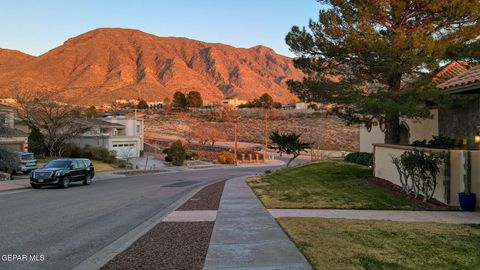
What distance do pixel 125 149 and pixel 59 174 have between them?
130ft

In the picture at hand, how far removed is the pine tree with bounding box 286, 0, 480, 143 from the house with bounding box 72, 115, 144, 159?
139 feet

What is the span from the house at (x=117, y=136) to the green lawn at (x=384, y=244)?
51.5 metres

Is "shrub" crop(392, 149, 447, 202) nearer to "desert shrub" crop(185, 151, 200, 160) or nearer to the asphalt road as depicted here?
the asphalt road

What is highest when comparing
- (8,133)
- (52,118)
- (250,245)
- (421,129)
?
(52,118)

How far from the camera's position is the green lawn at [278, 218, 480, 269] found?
6.79 metres

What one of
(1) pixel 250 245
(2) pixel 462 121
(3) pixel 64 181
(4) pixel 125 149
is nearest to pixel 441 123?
(2) pixel 462 121

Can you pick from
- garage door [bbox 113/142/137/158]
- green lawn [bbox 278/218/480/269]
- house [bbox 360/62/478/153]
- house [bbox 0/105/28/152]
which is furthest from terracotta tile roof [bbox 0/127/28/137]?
green lawn [bbox 278/218/480/269]

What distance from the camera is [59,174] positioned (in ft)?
81.2

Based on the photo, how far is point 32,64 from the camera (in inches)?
7785

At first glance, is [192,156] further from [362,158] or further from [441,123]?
[441,123]

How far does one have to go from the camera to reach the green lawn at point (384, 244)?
6793 mm

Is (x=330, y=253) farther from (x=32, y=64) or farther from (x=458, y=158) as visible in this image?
(x=32, y=64)

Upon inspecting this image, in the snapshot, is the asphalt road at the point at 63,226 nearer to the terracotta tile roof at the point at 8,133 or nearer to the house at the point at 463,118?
the house at the point at 463,118

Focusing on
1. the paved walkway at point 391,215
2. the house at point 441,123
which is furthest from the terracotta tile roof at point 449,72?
the paved walkway at point 391,215
